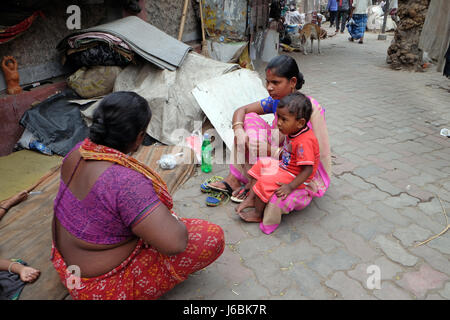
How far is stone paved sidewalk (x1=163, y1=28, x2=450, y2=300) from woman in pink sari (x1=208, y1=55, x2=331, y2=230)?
176 millimetres

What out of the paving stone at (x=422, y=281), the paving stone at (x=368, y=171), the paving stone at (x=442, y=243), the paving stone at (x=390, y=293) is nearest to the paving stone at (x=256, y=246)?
the paving stone at (x=390, y=293)

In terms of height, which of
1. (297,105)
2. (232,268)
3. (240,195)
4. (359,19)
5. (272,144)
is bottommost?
(232,268)

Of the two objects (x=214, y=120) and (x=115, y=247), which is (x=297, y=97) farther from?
(x=214, y=120)

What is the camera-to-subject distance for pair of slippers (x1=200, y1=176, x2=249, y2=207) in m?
2.92

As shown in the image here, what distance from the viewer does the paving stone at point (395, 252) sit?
7.35ft

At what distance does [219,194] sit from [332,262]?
46.6 inches

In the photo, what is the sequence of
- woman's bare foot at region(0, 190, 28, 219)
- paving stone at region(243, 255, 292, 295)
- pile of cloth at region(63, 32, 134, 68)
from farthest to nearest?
pile of cloth at region(63, 32, 134, 68), woman's bare foot at region(0, 190, 28, 219), paving stone at region(243, 255, 292, 295)

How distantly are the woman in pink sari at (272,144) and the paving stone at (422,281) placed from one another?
86 centimetres

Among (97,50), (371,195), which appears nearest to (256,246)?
(371,195)

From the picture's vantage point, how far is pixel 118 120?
4.63ft

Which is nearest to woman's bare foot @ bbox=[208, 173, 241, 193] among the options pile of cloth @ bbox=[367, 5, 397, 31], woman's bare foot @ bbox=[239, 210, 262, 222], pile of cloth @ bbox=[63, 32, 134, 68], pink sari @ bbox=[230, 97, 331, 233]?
woman's bare foot @ bbox=[239, 210, 262, 222]

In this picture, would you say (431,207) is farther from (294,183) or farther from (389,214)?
(294,183)

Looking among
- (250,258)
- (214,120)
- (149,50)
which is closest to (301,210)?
(250,258)

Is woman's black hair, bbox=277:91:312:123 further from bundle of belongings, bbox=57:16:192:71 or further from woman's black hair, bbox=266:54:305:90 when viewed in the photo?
bundle of belongings, bbox=57:16:192:71
